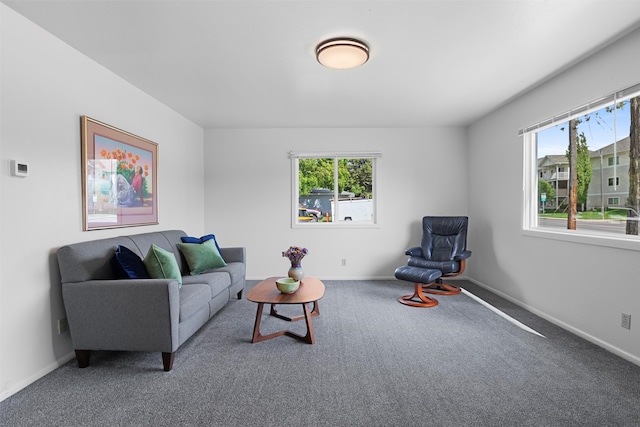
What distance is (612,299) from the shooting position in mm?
2449

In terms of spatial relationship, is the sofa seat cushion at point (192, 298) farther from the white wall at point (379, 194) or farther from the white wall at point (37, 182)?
the white wall at point (379, 194)

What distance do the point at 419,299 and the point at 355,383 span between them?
Result: 6.68 ft

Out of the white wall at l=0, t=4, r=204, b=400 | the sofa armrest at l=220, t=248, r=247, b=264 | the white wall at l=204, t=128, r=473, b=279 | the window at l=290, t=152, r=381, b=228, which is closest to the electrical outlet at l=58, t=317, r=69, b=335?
the white wall at l=0, t=4, r=204, b=400

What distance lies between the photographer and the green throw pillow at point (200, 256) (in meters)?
3.35

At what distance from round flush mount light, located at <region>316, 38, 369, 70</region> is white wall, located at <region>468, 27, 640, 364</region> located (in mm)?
1920

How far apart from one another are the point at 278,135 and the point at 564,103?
11.8ft

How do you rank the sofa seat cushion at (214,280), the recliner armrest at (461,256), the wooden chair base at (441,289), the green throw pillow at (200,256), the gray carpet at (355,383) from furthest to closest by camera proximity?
the wooden chair base at (441,289) < the recliner armrest at (461,256) < the green throw pillow at (200,256) < the sofa seat cushion at (214,280) < the gray carpet at (355,383)

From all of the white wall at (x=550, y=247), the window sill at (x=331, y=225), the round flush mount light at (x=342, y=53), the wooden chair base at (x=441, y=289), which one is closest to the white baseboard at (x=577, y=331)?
the white wall at (x=550, y=247)

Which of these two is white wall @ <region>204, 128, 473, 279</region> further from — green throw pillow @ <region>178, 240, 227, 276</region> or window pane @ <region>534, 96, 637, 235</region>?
window pane @ <region>534, 96, 637, 235</region>

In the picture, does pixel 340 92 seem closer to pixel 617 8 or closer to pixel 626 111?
pixel 617 8

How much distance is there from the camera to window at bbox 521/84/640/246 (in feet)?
8.00

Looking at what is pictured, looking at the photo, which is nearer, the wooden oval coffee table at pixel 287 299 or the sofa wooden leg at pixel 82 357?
the sofa wooden leg at pixel 82 357

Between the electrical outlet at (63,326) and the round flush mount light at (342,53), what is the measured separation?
9.23 ft

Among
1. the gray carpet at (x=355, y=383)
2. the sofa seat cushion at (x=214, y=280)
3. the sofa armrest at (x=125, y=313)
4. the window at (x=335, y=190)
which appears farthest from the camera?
the window at (x=335, y=190)
